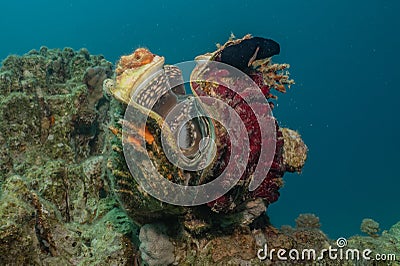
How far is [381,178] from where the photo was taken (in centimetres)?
7375

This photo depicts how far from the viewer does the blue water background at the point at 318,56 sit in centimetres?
7864

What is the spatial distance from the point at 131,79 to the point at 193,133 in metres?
0.77

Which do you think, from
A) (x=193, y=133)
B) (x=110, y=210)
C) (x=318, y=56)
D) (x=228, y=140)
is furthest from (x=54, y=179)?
(x=318, y=56)

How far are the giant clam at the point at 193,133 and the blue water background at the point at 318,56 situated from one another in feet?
205

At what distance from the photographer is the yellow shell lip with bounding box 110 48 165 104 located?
8.21 ft

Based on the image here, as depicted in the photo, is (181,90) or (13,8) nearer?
(181,90)

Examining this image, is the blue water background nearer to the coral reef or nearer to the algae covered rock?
the algae covered rock

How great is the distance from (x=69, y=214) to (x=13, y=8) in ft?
594

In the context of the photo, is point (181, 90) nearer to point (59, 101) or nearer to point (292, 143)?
point (292, 143)

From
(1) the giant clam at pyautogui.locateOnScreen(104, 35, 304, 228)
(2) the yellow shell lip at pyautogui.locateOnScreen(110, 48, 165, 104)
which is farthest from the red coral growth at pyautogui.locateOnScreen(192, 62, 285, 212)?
(2) the yellow shell lip at pyautogui.locateOnScreen(110, 48, 165, 104)

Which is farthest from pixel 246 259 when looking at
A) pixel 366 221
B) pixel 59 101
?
pixel 59 101

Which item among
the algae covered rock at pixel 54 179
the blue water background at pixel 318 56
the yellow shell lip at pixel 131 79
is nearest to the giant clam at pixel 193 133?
the yellow shell lip at pixel 131 79

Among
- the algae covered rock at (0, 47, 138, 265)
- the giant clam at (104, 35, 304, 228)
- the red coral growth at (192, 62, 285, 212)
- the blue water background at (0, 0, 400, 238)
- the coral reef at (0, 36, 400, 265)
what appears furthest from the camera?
the blue water background at (0, 0, 400, 238)

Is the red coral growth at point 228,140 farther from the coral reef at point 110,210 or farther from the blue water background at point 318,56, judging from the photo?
the blue water background at point 318,56
